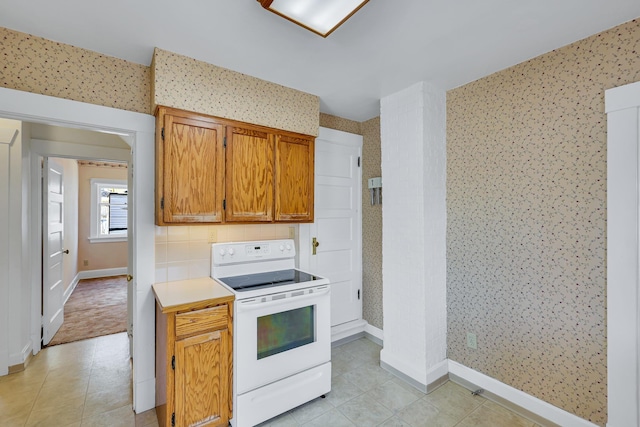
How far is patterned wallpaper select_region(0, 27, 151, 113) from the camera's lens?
175cm

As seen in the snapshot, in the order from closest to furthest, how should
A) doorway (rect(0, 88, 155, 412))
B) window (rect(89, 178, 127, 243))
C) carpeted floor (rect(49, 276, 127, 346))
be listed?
doorway (rect(0, 88, 155, 412)) < carpeted floor (rect(49, 276, 127, 346)) < window (rect(89, 178, 127, 243))

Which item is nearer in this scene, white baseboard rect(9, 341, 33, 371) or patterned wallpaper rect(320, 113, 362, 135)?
white baseboard rect(9, 341, 33, 371)

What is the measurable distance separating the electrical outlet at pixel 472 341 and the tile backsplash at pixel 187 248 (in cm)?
208

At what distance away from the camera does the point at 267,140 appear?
241 centimetres

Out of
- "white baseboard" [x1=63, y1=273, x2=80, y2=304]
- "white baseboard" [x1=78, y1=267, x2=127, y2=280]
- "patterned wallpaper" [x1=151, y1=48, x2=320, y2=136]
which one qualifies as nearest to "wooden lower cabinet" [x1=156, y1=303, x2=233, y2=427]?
"patterned wallpaper" [x1=151, y1=48, x2=320, y2=136]

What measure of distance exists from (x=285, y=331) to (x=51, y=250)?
121 inches

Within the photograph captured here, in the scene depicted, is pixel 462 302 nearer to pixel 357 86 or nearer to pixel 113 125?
pixel 357 86

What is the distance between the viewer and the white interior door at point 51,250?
298cm

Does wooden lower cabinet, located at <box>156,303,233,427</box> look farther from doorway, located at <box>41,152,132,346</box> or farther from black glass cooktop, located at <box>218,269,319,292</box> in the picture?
doorway, located at <box>41,152,132,346</box>

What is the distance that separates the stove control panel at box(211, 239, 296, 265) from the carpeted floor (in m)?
2.31

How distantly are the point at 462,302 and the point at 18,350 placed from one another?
390 centimetres

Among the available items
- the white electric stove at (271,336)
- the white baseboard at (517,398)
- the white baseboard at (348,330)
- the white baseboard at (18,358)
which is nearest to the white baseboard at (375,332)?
the white baseboard at (348,330)

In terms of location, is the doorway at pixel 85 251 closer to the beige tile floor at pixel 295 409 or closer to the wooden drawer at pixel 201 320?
the beige tile floor at pixel 295 409

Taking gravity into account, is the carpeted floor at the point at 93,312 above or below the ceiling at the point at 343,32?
below
